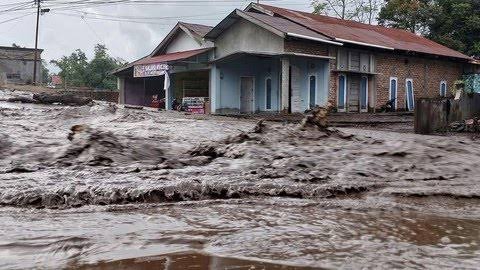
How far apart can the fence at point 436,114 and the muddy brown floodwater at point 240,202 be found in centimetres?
412

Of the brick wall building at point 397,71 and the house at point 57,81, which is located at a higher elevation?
the house at point 57,81

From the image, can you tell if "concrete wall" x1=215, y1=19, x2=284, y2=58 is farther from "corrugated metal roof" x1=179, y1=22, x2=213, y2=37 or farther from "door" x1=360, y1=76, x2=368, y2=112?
"door" x1=360, y1=76, x2=368, y2=112

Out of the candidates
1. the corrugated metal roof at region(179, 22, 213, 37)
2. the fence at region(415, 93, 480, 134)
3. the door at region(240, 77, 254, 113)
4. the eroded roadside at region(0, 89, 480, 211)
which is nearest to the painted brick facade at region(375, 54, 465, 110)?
the door at region(240, 77, 254, 113)

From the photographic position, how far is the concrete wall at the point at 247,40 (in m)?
18.6

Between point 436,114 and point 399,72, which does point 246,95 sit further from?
point 436,114

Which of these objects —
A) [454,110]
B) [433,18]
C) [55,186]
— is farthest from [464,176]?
[433,18]

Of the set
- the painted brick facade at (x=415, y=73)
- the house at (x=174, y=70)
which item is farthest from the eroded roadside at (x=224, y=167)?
→ the painted brick facade at (x=415, y=73)

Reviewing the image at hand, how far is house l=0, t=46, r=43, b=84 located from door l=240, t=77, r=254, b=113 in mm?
25617

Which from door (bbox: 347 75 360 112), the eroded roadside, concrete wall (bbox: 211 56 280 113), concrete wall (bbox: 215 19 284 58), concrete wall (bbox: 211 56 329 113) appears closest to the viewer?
the eroded roadside

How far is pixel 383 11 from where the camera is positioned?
3241cm

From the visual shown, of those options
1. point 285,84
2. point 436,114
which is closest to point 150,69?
point 285,84

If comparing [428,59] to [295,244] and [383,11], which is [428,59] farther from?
[295,244]

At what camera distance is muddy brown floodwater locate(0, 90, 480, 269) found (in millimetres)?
A: 2525

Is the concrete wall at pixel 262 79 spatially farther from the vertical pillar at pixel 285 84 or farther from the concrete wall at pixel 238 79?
the vertical pillar at pixel 285 84
